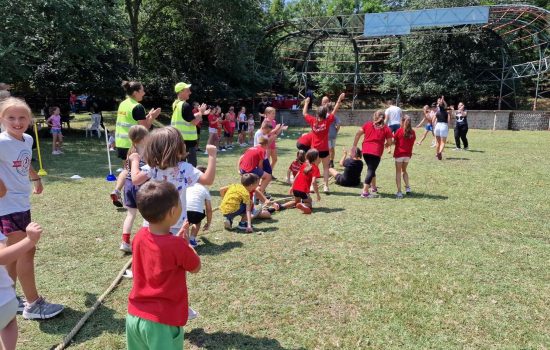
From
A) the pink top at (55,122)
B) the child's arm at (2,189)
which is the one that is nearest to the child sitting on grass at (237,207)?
the child's arm at (2,189)

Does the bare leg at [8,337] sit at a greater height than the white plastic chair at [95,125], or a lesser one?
lesser

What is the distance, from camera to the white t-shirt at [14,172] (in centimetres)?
346

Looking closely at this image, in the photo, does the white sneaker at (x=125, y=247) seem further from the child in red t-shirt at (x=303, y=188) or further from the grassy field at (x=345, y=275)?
the child in red t-shirt at (x=303, y=188)

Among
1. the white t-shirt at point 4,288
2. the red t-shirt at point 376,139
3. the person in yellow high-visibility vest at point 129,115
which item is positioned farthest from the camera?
the red t-shirt at point 376,139

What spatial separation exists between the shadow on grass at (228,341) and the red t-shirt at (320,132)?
18.2 ft

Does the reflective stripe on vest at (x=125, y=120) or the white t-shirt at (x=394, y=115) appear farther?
the white t-shirt at (x=394, y=115)

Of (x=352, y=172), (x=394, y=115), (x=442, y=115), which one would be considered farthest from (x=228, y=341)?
(x=442, y=115)

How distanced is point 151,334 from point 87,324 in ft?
5.16

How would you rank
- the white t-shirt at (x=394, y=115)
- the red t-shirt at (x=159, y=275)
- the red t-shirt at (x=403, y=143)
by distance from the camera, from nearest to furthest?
the red t-shirt at (x=159, y=275) → the red t-shirt at (x=403, y=143) → the white t-shirt at (x=394, y=115)

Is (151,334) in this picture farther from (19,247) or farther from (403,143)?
(403,143)

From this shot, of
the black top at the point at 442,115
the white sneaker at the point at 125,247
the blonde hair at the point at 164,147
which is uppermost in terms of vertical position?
the black top at the point at 442,115

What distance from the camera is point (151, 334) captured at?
8.28ft

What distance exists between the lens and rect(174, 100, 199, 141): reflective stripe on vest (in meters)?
7.33

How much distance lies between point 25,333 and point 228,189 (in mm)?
3456
